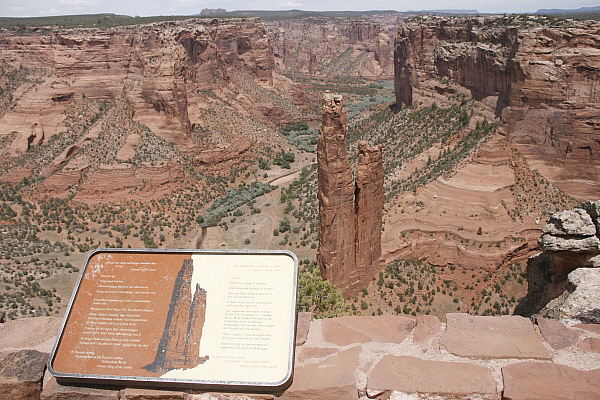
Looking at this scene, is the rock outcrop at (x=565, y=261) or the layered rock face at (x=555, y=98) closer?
the rock outcrop at (x=565, y=261)

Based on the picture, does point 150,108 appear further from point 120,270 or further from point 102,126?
point 120,270

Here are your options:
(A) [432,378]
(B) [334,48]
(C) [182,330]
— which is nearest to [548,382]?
(A) [432,378]

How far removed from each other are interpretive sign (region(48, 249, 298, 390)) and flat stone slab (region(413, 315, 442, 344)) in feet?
5.44

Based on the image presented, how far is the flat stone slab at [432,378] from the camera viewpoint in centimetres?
507

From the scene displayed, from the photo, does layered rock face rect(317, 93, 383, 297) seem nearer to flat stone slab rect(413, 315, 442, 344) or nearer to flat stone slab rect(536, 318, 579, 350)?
flat stone slab rect(413, 315, 442, 344)

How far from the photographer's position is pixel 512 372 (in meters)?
5.21

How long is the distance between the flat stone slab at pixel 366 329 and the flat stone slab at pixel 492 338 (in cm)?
55

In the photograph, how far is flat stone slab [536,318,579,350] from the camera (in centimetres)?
563

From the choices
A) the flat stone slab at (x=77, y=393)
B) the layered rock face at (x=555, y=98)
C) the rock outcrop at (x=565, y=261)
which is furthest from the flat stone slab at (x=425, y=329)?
the layered rock face at (x=555, y=98)

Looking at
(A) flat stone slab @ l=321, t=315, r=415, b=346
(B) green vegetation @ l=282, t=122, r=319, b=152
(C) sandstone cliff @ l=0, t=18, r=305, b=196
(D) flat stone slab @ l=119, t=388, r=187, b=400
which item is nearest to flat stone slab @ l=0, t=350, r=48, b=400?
(D) flat stone slab @ l=119, t=388, r=187, b=400

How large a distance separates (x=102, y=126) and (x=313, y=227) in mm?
26292

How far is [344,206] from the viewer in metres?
20.8

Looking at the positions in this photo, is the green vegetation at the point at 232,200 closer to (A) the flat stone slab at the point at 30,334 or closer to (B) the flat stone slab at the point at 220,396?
(A) the flat stone slab at the point at 30,334

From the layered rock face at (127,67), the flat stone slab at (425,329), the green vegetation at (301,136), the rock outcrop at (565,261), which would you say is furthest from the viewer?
the green vegetation at (301,136)
